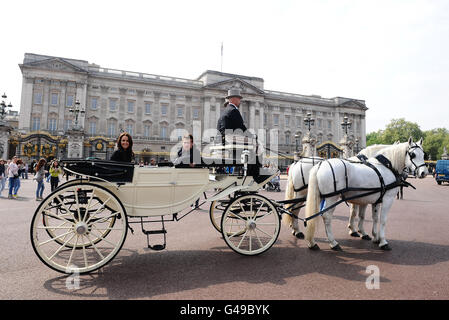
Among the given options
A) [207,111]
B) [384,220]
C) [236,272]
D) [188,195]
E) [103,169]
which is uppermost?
[207,111]

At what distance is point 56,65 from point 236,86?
3346cm

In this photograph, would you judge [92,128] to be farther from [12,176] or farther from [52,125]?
[12,176]

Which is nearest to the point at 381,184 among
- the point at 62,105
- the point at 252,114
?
the point at 62,105

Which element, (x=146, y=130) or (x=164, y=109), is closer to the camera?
(x=146, y=130)

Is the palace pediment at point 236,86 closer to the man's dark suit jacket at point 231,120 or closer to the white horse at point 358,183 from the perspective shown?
the white horse at point 358,183

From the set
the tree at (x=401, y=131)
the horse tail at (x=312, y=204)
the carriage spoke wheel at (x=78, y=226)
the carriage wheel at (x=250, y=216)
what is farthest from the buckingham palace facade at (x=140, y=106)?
the horse tail at (x=312, y=204)

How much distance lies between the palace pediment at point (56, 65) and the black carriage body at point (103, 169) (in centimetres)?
5093

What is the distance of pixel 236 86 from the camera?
187ft

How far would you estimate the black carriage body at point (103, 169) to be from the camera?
3676mm
